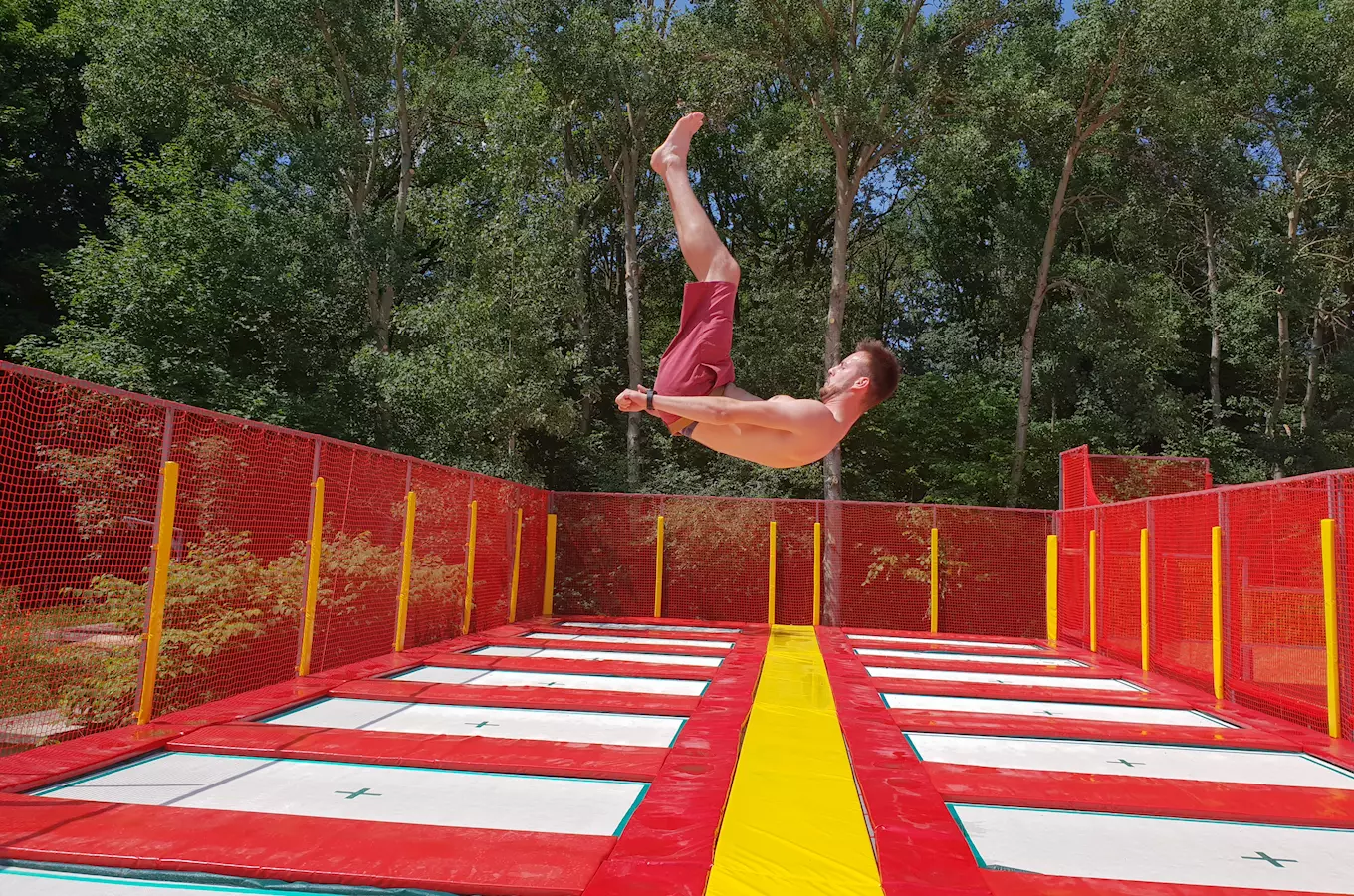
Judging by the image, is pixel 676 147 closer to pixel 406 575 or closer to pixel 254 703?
pixel 254 703

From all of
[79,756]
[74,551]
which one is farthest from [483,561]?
[79,756]

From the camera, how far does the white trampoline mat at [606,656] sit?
738cm

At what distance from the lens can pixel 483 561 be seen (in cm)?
915

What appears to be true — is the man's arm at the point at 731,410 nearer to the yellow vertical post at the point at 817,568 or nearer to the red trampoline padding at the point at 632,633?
the red trampoline padding at the point at 632,633

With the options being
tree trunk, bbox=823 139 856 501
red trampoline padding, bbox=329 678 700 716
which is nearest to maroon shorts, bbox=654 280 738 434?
red trampoline padding, bbox=329 678 700 716

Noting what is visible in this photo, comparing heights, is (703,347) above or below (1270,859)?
above

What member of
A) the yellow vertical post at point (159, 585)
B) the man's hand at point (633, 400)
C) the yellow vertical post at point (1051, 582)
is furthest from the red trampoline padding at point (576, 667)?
the yellow vertical post at point (1051, 582)

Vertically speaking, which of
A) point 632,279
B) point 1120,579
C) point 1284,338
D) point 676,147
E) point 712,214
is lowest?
point 1120,579

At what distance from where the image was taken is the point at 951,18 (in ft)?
53.9

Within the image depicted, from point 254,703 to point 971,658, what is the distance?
6.39 m

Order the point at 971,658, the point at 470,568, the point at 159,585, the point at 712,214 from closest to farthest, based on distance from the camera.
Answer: the point at 159,585
the point at 971,658
the point at 470,568
the point at 712,214

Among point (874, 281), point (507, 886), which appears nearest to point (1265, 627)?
point (507, 886)

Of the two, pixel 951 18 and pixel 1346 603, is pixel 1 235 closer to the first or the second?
pixel 951 18

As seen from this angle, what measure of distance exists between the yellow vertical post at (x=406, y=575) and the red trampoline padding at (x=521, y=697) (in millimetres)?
1415
